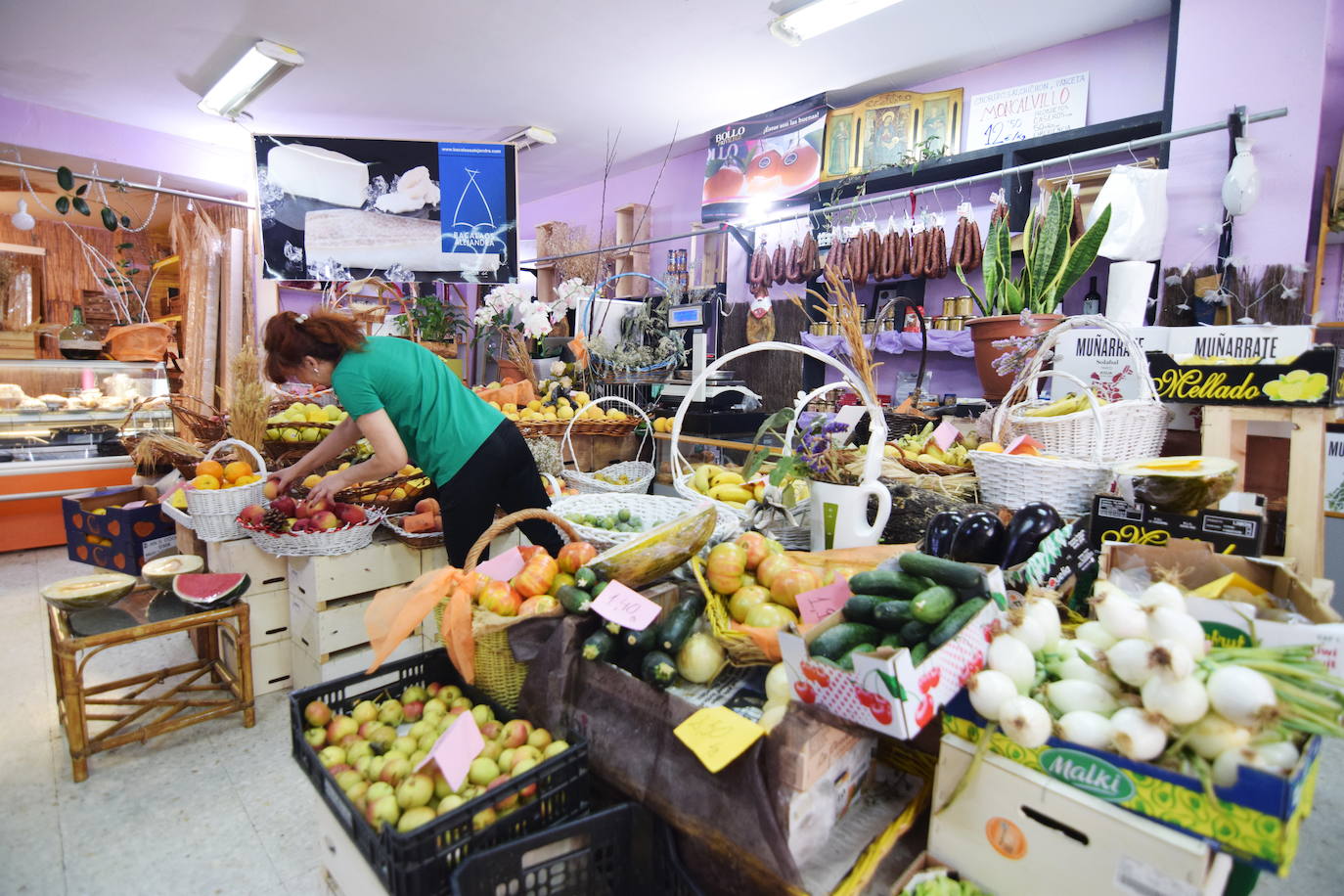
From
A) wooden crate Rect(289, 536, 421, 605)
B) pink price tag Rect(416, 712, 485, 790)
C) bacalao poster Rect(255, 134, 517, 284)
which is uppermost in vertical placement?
bacalao poster Rect(255, 134, 517, 284)

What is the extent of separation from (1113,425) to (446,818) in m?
1.99

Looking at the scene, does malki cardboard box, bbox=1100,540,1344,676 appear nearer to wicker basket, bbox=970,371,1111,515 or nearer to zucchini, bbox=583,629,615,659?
wicker basket, bbox=970,371,1111,515

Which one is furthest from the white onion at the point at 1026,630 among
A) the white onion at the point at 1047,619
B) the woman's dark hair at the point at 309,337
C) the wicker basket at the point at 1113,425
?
the woman's dark hair at the point at 309,337

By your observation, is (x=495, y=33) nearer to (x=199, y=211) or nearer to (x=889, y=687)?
(x=199, y=211)

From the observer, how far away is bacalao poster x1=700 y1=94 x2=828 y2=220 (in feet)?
17.7

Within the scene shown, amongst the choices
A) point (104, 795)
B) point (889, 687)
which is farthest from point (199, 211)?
point (889, 687)

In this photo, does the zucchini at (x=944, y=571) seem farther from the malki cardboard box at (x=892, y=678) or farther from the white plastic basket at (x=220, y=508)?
the white plastic basket at (x=220, y=508)

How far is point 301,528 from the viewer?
8.21 feet

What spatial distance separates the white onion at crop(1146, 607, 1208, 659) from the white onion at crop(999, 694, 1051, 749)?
0.19 meters

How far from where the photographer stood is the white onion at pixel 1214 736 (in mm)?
820

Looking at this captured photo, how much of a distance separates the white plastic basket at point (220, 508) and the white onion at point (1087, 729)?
278 centimetres

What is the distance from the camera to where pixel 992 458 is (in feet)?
6.41

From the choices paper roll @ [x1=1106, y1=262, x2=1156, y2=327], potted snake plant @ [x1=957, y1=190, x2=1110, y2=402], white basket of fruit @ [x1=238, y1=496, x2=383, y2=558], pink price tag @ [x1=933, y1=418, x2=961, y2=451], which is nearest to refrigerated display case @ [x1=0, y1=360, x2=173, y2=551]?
white basket of fruit @ [x1=238, y1=496, x2=383, y2=558]

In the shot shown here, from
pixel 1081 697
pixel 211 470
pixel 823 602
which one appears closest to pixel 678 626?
pixel 823 602
